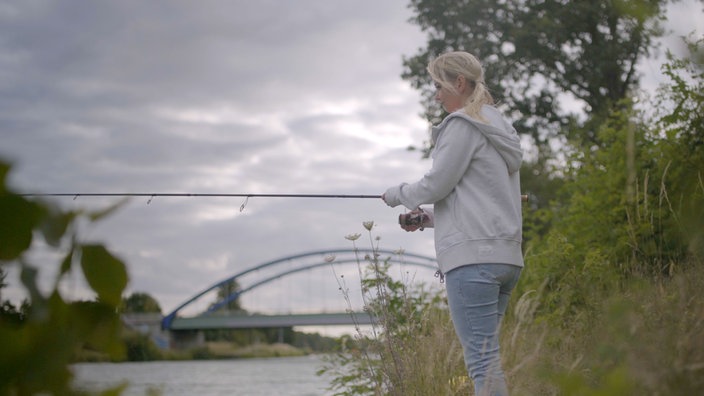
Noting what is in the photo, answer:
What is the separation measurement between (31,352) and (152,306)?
0.57 meters

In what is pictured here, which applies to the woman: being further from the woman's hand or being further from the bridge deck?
the bridge deck

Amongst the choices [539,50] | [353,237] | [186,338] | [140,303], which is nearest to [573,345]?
[353,237]

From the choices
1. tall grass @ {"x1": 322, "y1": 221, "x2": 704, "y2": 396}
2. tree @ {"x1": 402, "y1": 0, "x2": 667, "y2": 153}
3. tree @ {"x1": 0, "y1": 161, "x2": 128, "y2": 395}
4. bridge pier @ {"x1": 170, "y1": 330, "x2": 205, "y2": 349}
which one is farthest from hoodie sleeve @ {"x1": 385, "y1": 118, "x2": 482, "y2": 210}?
bridge pier @ {"x1": 170, "y1": 330, "x2": 205, "y2": 349}

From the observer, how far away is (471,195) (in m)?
2.47

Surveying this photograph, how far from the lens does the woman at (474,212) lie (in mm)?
2400

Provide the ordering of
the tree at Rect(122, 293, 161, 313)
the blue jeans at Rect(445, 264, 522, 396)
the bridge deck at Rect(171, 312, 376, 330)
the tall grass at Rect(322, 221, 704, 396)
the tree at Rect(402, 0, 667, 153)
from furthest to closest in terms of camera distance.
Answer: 1. the bridge deck at Rect(171, 312, 376, 330)
2. the tree at Rect(402, 0, 667, 153)
3. the blue jeans at Rect(445, 264, 522, 396)
4. the tall grass at Rect(322, 221, 704, 396)
5. the tree at Rect(122, 293, 161, 313)

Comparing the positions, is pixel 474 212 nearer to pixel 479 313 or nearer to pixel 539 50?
pixel 479 313

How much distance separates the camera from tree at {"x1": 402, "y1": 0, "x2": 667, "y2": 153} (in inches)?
504

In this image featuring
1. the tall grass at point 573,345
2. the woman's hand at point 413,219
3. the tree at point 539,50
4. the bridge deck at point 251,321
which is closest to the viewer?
the tall grass at point 573,345

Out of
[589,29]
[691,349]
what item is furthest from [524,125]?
[691,349]

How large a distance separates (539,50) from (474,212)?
37.5ft

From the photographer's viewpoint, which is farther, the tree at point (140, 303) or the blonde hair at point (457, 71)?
the blonde hair at point (457, 71)

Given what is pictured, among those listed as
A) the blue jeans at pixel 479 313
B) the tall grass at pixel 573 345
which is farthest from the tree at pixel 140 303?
the blue jeans at pixel 479 313

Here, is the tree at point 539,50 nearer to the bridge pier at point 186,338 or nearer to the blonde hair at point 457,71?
the blonde hair at point 457,71
